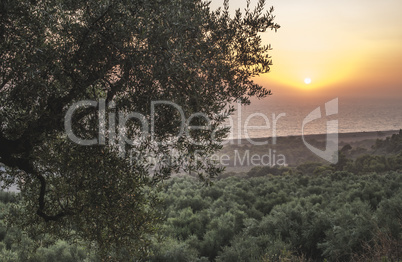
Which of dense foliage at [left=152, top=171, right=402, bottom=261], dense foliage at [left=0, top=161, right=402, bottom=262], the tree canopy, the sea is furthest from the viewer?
the sea

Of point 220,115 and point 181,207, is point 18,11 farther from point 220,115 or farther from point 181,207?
point 181,207

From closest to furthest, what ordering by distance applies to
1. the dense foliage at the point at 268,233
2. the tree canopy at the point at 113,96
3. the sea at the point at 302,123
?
the tree canopy at the point at 113,96 < the dense foliage at the point at 268,233 < the sea at the point at 302,123

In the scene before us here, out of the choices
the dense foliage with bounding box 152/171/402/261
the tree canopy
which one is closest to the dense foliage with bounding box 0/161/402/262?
the dense foliage with bounding box 152/171/402/261

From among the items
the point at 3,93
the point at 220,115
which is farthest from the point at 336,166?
the point at 3,93

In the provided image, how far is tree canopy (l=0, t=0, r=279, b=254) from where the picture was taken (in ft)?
15.9

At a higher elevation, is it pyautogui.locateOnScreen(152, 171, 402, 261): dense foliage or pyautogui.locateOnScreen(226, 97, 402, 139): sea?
pyautogui.locateOnScreen(226, 97, 402, 139): sea

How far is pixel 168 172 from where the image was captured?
6.13m

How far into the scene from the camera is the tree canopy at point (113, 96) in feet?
15.9

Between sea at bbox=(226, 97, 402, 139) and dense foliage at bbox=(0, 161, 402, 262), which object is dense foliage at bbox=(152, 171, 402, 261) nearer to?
dense foliage at bbox=(0, 161, 402, 262)

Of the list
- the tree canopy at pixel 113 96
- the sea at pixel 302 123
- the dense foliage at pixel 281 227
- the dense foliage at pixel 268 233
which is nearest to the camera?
the tree canopy at pixel 113 96

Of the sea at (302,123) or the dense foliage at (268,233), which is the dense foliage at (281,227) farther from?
the sea at (302,123)

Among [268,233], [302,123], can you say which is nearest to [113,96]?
[268,233]

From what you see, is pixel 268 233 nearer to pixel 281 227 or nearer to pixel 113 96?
pixel 281 227

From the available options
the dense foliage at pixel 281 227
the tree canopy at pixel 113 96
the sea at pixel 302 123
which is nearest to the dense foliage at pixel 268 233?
the dense foliage at pixel 281 227
